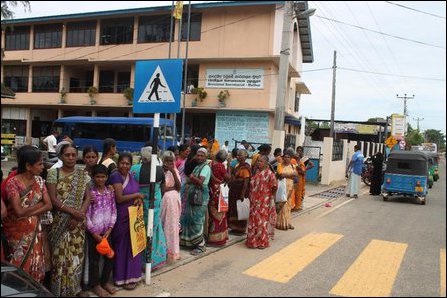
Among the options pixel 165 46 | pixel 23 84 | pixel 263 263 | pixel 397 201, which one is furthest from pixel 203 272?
pixel 23 84

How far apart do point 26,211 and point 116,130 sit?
19.7 m

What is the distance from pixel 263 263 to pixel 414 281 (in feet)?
6.57

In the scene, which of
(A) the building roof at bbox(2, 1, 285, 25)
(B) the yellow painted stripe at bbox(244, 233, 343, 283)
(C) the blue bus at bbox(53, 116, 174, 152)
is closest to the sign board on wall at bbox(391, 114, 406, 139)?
(A) the building roof at bbox(2, 1, 285, 25)

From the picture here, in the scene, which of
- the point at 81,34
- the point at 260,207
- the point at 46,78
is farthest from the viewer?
the point at 46,78

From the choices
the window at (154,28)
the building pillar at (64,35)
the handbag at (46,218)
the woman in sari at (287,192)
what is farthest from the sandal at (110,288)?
the building pillar at (64,35)

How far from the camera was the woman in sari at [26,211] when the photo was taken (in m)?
3.80

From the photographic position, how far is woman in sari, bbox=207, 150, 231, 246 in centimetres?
670

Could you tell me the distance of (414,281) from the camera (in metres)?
5.28

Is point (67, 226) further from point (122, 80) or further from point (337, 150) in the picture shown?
point (122, 80)

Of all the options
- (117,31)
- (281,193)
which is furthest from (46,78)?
(281,193)

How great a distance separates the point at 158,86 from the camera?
5109 millimetres

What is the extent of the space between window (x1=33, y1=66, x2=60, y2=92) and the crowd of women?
88.8 ft

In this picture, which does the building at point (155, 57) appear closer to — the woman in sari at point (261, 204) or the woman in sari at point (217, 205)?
the woman in sari at point (261, 204)

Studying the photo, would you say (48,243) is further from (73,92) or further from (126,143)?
(73,92)
